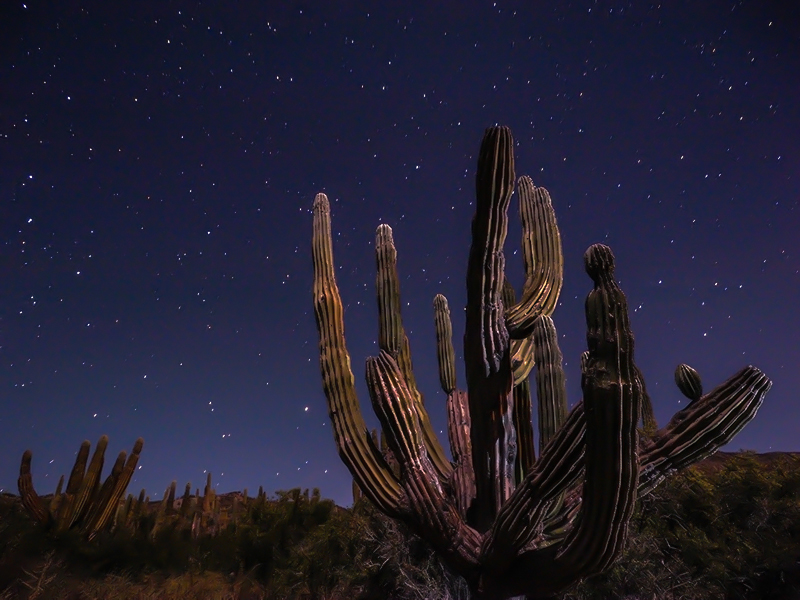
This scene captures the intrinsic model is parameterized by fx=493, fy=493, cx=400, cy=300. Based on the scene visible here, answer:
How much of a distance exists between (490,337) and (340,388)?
64.6 inches

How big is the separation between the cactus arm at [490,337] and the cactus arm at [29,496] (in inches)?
323

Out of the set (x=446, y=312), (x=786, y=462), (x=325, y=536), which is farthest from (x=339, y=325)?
(x=786, y=462)

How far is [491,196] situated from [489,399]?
1478 millimetres

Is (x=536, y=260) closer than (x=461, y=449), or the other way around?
(x=461, y=449)

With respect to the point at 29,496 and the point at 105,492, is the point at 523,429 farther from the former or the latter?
the point at 29,496

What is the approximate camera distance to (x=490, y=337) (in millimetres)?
3574

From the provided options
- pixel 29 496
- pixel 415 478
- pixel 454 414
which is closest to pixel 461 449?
pixel 454 414

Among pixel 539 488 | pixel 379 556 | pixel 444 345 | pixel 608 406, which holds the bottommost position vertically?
pixel 379 556

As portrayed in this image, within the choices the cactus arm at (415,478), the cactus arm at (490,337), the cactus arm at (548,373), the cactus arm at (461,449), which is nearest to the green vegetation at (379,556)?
the cactus arm at (461,449)

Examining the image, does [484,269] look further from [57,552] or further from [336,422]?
[57,552]

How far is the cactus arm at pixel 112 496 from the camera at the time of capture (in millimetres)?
8562

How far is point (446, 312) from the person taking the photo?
5.40 metres

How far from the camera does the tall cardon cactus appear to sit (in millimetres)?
2412

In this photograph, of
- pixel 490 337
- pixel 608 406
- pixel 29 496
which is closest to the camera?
pixel 608 406
